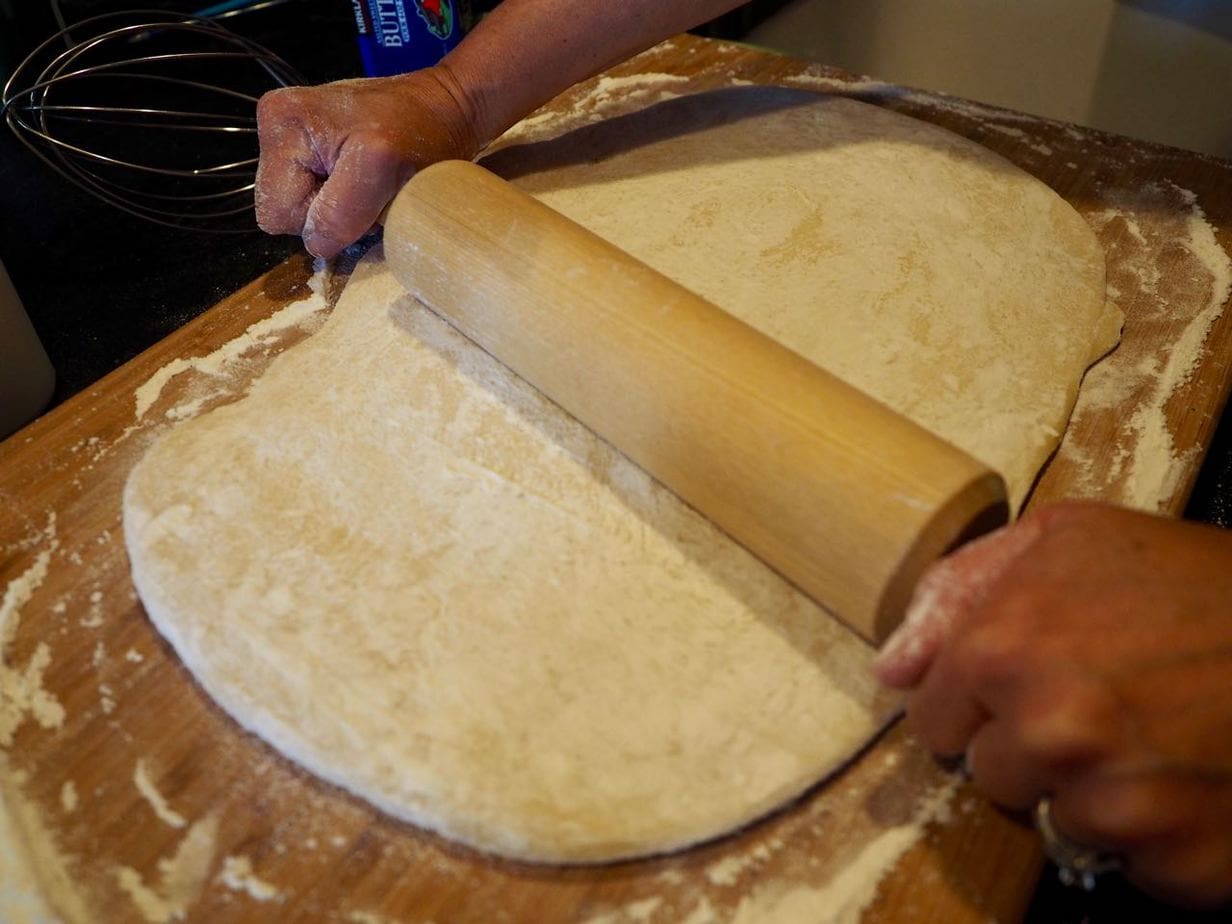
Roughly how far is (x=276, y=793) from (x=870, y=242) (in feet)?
4.16

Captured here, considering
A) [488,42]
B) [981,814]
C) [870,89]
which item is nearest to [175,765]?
[981,814]

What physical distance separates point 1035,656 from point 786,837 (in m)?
0.36

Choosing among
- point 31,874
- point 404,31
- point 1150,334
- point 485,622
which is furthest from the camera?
point 404,31

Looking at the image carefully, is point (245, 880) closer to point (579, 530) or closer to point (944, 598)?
point (579, 530)

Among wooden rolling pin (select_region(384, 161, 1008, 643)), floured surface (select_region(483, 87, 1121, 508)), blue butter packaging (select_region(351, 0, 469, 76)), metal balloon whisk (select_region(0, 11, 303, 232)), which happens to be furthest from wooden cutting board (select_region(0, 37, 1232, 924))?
blue butter packaging (select_region(351, 0, 469, 76))

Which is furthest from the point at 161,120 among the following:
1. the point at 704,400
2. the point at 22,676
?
the point at 704,400

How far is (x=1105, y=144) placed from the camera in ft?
6.44

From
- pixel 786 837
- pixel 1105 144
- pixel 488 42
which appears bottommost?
pixel 786 837

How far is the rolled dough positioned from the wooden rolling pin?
94mm

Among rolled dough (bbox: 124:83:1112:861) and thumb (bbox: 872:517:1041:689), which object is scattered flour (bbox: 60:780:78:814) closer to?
rolled dough (bbox: 124:83:1112:861)

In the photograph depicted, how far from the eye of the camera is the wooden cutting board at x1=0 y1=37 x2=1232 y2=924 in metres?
0.96

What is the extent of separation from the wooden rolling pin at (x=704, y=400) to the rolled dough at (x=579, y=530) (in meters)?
0.09

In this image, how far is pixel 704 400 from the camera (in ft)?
3.69

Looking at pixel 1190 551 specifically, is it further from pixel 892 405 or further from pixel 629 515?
pixel 629 515
